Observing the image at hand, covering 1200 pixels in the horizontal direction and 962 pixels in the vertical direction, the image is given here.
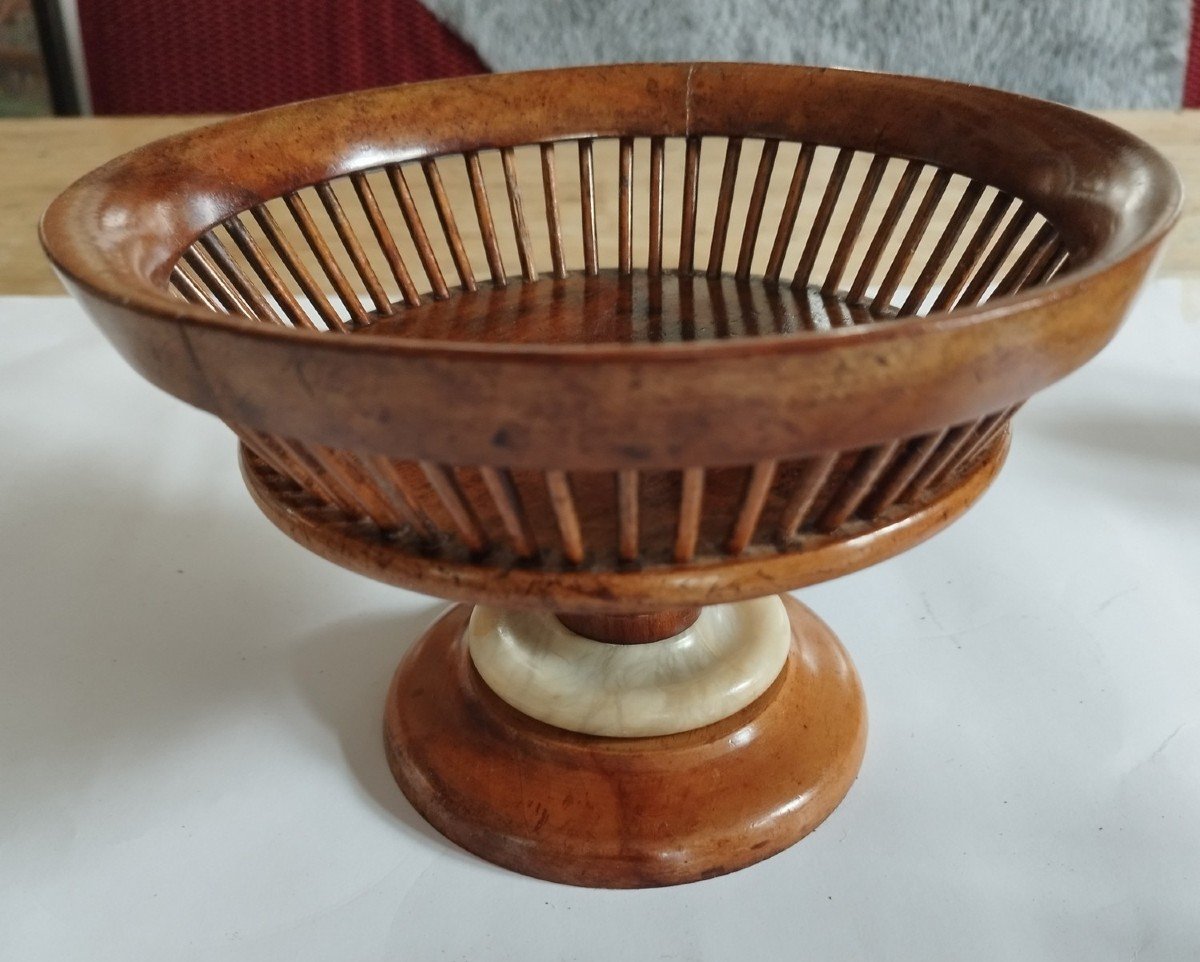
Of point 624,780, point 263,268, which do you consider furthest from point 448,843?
point 263,268

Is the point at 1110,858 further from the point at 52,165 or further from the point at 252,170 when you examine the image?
the point at 52,165

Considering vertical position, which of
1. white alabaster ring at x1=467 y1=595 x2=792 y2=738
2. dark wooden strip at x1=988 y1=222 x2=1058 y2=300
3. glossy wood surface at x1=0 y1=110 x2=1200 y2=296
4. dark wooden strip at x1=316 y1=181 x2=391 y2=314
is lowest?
glossy wood surface at x1=0 y1=110 x2=1200 y2=296

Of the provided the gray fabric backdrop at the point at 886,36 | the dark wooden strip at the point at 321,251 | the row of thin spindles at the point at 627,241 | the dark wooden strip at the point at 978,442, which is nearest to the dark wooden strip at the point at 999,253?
the row of thin spindles at the point at 627,241

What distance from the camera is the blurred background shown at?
155cm

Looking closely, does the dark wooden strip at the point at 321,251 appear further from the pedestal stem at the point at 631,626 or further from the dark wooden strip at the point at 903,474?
the dark wooden strip at the point at 903,474

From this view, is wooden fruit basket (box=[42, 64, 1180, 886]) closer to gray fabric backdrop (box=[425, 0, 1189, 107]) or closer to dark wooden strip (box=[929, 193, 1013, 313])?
→ dark wooden strip (box=[929, 193, 1013, 313])

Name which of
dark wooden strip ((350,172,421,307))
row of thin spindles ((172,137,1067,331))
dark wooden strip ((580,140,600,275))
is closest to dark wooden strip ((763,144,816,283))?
row of thin spindles ((172,137,1067,331))

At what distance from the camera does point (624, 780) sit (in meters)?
0.56

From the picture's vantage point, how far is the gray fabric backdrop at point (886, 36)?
1545mm

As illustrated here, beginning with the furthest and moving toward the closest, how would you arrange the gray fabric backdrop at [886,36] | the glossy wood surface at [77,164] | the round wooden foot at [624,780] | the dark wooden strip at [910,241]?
the gray fabric backdrop at [886,36], the glossy wood surface at [77,164], the dark wooden strip at [910,241], the round wooden foot at [624,780]

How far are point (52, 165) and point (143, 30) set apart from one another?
0.39 meters

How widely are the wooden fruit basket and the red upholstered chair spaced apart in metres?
0.96

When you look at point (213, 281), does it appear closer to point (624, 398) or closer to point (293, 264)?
point (293, 264)

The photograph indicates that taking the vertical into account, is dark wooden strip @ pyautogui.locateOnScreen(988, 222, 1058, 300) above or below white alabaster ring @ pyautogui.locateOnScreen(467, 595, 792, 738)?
above
